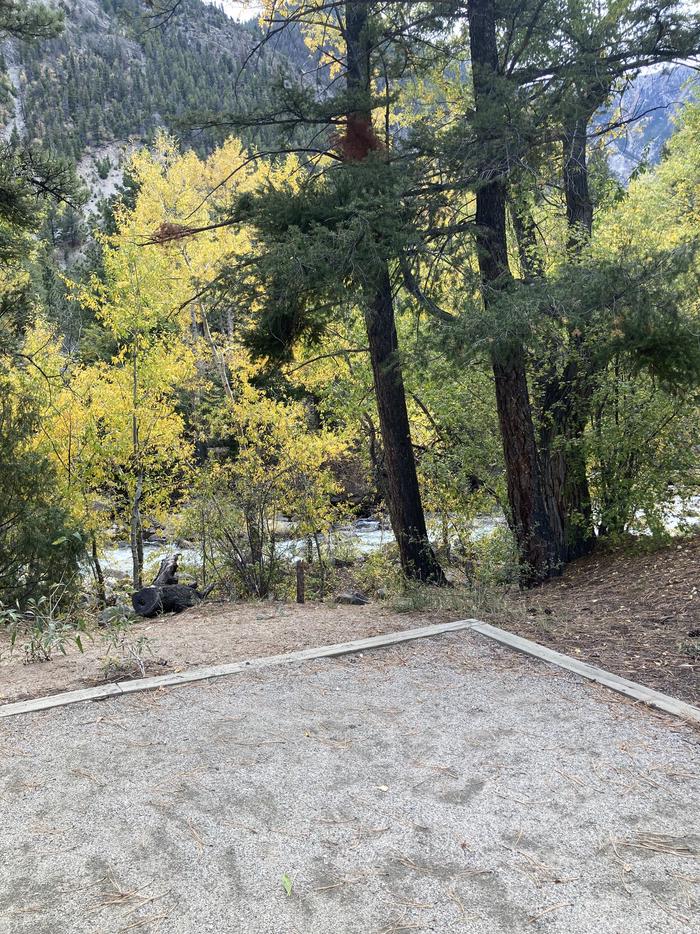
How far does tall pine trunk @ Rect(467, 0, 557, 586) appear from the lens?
19.3ft

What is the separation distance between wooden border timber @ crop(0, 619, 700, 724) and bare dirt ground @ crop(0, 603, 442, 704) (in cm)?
19

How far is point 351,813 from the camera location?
2.51 meters

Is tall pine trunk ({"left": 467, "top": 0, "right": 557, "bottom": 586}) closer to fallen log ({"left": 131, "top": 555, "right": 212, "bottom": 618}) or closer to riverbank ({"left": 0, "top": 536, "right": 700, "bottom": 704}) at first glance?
riverbank ({"left": 0, "top": 536, "right": 700, "bottom": 704})

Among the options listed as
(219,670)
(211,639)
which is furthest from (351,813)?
(211,639)

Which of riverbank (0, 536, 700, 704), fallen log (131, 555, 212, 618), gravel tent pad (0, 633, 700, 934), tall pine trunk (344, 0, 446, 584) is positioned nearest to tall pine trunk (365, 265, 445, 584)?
tall pine trunk (344, 0, 446, 584)

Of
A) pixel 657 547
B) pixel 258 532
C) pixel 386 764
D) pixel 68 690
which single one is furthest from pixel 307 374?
pixel 386 764

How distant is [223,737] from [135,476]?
11.2m

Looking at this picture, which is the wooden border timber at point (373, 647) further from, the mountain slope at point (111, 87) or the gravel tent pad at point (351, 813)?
the mountain slope at point (111, 87)

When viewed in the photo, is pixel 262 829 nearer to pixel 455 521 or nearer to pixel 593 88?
pixel 593 88

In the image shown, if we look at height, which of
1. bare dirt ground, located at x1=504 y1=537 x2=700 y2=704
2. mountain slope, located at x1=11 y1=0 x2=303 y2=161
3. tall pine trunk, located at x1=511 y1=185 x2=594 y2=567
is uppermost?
mountain slope, located at x1=11 y1=0 x2=303 y2=161

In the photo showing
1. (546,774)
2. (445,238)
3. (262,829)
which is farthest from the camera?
(445,238)

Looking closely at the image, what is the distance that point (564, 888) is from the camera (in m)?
2.06

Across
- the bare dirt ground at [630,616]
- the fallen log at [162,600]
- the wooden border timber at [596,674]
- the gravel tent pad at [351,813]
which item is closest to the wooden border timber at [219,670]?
the gravel tent pad at [351,813]

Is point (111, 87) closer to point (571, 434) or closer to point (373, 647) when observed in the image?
point (571, 434)
